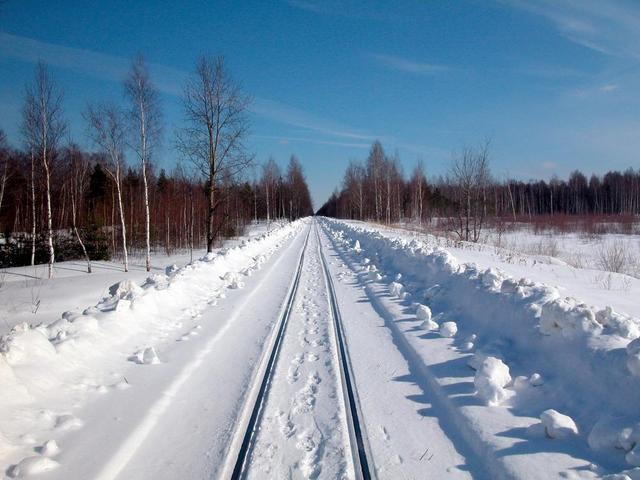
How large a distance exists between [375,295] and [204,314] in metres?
3.91

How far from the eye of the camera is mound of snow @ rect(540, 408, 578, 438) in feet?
10.8

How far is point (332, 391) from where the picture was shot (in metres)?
4.26

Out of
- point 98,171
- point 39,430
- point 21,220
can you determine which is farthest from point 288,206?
point 39,430

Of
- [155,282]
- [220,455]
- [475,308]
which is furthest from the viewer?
[155,282]

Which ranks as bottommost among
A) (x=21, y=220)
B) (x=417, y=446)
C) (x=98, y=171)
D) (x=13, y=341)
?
(x=417, y=446)

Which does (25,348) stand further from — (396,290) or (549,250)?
(549,250)

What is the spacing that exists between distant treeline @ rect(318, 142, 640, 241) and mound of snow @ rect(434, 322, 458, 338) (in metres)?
20.8

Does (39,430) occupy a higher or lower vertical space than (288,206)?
lower

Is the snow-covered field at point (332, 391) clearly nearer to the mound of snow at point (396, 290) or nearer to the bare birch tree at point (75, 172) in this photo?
the mound of snow at point (396, 290)

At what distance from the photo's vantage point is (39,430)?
3.46 meters

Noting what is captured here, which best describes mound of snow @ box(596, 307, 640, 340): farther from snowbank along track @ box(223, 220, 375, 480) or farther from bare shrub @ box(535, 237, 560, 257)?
bare shrub @ box(535, 237, 560, 257)

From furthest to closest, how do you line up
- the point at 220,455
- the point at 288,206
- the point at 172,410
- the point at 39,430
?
the point at 288,206
the point at 172,410
the point at 39,430
the point at 220,455

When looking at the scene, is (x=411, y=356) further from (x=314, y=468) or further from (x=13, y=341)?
(x=13, y=341)

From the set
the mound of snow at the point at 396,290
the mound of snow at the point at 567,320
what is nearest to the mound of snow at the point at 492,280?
the mound of snow at the point at 567,320
